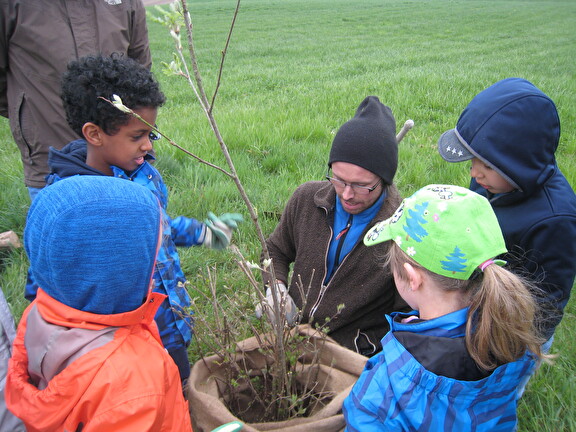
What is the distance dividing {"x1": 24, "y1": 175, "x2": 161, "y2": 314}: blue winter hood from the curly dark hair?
0.70m

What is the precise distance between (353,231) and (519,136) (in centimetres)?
76

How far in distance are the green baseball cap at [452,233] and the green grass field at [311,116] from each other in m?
0.75

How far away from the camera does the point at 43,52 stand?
2.57 metres

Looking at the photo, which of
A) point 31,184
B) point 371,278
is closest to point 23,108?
point 31,184

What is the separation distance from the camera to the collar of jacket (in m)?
1.26

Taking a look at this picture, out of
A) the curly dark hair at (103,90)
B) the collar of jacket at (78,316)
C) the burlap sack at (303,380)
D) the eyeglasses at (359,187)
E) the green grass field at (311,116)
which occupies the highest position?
the curly dark hair at (103,90)

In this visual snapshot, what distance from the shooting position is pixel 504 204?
6.21 feet

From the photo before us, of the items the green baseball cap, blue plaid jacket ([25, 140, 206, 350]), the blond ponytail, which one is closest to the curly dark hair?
blue plaid jacket ([25, 140, 206, 350])

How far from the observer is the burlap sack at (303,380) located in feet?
4.56

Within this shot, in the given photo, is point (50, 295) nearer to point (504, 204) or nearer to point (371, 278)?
point (371, 278)

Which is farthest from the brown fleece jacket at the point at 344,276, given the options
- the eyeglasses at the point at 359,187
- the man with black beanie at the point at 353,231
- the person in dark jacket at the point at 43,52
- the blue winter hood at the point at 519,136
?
the person in dark jacket at the point at 43,52

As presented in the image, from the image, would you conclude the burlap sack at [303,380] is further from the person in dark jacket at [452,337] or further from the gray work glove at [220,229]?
the gray work glove at [220,229]

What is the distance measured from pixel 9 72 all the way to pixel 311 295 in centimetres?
218

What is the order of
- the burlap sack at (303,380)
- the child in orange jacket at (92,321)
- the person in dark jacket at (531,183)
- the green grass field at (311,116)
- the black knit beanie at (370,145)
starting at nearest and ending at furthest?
the child in orange jacket at (92,321) < the burlap sack at (303,380) < the person in dark jacket at (531,183) < the black knit beanie at (370,145) < the green grass field at (311,116)
